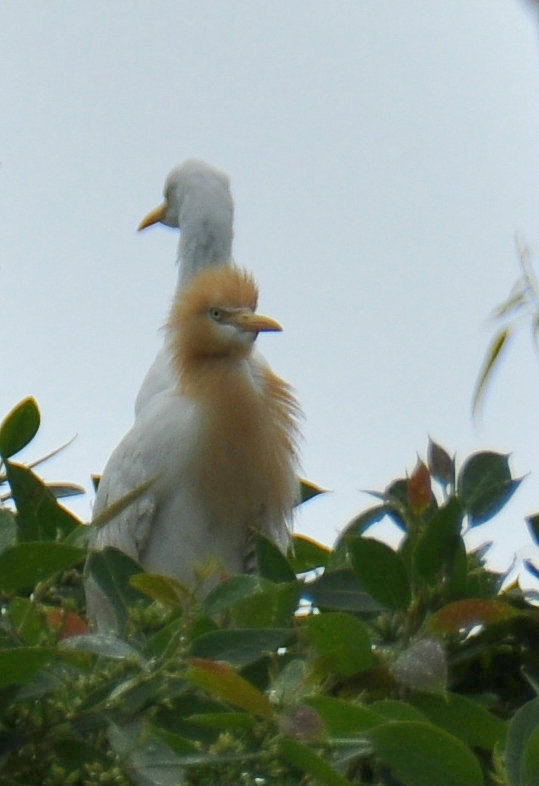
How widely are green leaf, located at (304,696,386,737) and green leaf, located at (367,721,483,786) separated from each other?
1.7 inches

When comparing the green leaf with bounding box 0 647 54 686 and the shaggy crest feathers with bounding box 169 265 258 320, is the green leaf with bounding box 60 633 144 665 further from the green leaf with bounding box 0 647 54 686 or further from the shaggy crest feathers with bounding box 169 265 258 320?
the shaggy crest feathers with bounding box 169 265 258 320

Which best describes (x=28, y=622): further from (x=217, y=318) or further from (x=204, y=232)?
(x=204, y=232)

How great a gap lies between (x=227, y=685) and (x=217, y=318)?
2684 millimetres

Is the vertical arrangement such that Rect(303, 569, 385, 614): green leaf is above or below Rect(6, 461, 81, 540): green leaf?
below

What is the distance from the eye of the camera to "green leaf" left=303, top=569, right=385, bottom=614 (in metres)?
1.96

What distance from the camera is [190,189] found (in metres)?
5.70

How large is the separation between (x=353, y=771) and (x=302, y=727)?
309mm

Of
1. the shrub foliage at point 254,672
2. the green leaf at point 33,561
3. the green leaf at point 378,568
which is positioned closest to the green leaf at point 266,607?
the shrub foliage at point 254,672

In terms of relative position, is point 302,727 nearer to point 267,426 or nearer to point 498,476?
point 498,476

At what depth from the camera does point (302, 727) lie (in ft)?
4.57

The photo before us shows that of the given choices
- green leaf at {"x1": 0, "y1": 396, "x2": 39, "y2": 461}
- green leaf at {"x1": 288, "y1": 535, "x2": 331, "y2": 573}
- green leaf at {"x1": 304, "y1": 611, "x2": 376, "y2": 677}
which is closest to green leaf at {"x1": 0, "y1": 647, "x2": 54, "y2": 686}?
green leaf at {"x1": 304, "y1": 611, "x2": 376, "y2": 677}

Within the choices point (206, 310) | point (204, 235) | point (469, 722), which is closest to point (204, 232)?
point (204, 235)

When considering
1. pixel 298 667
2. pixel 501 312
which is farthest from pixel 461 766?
pixel 501 312

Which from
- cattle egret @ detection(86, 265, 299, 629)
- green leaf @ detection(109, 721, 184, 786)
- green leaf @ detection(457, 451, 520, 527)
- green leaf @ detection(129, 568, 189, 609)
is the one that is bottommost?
cattle egret @ detection(86, 265, 299, 629)
